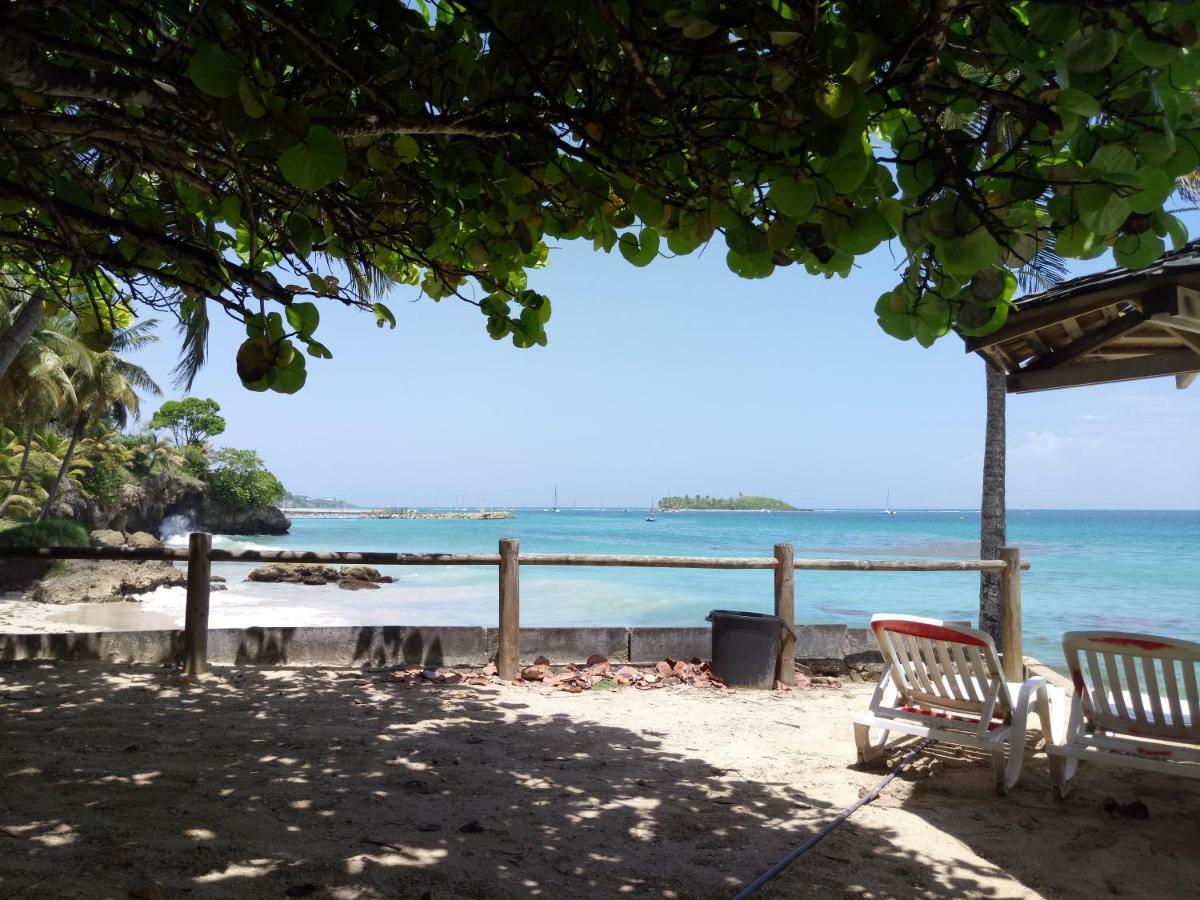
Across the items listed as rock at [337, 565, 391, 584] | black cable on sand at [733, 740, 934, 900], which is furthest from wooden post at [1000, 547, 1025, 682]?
rock at [337, 565, 391, 584]

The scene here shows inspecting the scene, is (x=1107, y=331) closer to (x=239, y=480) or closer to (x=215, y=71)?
(x=215, y=71)

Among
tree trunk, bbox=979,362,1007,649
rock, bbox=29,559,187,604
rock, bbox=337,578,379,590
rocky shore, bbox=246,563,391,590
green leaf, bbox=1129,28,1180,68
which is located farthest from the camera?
rocky shore, bbox=246,563,391,590

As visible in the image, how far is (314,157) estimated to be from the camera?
139 centimetres

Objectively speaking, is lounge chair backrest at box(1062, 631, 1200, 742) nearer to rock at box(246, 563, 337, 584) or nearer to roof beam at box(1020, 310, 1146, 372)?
roof beam at box(1020, 310, 1146, 372)

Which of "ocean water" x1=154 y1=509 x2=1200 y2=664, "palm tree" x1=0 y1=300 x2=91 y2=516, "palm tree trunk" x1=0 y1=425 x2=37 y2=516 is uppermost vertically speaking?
"palm tree" x1=0 y1=300 x2=91 y2=516

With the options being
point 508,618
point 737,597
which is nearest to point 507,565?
point 508,618

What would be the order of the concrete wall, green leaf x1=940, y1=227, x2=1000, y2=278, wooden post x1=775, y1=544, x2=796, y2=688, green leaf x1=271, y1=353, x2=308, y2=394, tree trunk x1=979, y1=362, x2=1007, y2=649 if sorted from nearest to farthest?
green leaf x1=940, y1=227, x2=1000, y2=278 → green leaf x1=271, y1=353, x2=308, y2=394 → the concrete wall → wooden post x1=775, y1=544, x2=796, y2=688 → tree trunk x1=979, y1=362, x2=1007, y2=649

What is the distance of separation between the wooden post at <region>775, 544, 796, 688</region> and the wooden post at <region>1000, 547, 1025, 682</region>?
155 cm

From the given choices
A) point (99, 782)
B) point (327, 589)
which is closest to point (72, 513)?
point (327, 589)

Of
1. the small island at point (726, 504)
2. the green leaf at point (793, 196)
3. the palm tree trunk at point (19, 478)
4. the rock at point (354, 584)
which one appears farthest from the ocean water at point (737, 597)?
the small island at point (726, 504)

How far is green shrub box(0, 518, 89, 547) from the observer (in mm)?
17734

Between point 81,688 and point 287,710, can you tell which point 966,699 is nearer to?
point 287,710

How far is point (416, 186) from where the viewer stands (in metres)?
2.37

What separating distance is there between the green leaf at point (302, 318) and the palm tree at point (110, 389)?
20933 millimetres
